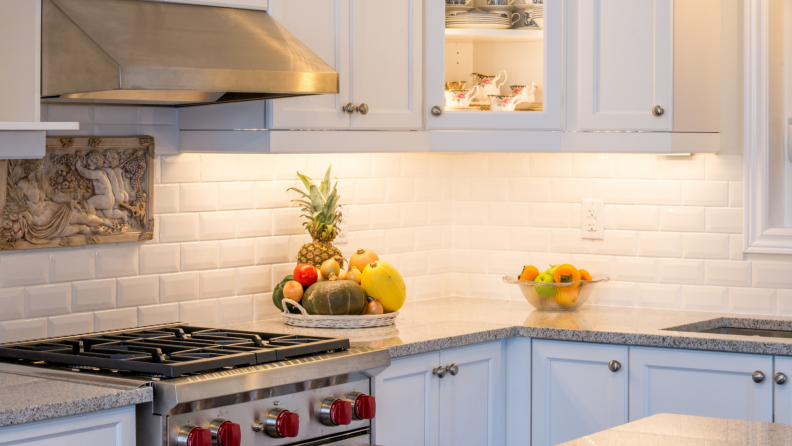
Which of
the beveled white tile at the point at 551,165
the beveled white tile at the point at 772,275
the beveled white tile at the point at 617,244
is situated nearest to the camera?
the beveled white tile at the point at 772,275

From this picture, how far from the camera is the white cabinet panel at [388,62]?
9.18 feet

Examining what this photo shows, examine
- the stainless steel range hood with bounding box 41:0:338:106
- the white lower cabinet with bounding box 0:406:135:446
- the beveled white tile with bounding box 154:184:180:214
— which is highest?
the stainless steel range hood with bounding box 41:0:338:106

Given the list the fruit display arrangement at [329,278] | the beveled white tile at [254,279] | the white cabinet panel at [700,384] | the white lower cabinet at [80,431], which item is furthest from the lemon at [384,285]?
the white lower cabinet at [80,431]

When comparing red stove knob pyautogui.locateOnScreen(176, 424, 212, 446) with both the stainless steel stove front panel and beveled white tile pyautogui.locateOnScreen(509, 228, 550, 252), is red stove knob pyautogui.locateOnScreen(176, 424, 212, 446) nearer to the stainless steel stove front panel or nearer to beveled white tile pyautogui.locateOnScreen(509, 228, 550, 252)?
the stainless steel stove front panel

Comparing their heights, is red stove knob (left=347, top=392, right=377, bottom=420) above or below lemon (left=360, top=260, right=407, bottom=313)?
below

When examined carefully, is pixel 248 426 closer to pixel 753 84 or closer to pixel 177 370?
pixel 177 370

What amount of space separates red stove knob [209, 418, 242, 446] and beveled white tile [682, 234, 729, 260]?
6.13ft

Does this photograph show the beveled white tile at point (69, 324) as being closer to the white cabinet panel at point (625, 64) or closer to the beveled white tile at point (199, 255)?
the beveled white tile at point (199, 255)

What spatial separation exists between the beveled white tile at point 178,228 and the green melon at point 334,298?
0.40 metres

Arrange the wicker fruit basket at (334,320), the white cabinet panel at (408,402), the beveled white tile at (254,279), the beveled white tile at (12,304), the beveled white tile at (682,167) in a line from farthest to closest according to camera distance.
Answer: the beveled white tile at (682,167)
the beveled white tile at (254,279)
the wicker fruit basket at (334,320)
the white cabinet panel at (408,402)
the beveled white tile at (12,304)

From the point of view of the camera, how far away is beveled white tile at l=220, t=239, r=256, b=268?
2.91 meters

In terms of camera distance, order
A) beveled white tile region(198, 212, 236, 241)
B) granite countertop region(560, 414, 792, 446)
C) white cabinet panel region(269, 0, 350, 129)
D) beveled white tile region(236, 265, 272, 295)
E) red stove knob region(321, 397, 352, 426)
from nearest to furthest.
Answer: granite countertop region(560, 414, 792, 446) → red stove knob region(321, 397, 352, 426) → white cabinet panel region(269, 0, 350, 129) → beveled white tile region(198, 212, 236, 241) → beveled white tile region(236, 265, 272, 295)

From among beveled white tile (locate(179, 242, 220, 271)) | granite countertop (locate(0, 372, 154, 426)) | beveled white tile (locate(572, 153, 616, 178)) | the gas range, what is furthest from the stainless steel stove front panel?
beveled white tile (locate(572, 153, 616, 178))

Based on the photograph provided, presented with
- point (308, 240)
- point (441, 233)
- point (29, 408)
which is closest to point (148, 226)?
point (308, 240)
